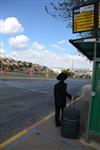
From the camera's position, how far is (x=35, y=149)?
24.4 ft

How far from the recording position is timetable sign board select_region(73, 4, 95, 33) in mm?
9000

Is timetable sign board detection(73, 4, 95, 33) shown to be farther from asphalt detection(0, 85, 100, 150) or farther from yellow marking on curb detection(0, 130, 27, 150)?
yellow marking on curb detection(0, 130, 27, 150)

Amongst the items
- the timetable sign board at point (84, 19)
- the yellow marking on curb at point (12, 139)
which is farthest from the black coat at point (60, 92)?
the timetable sign board at point (84, 19)

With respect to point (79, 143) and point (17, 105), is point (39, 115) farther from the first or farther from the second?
point (79, 143)

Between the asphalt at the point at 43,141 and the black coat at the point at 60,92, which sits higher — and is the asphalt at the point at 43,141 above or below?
below

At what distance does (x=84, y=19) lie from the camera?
9.06m

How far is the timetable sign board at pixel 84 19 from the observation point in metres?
9.00

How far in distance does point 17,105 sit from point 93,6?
22.2ft

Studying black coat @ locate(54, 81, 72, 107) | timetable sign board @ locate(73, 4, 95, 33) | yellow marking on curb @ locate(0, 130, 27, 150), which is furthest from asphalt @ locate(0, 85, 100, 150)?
timetable sign board @ locate(73, 4, 95, 33)

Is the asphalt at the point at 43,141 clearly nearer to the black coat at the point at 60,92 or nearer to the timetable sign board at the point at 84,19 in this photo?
the black coat at the point at 60,92

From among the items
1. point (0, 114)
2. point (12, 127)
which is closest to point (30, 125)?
point (12, 127)

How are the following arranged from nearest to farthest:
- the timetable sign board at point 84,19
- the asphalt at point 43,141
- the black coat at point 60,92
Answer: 1. the asphalt at point 43,141
2. the timetable sign board at point 84,19
3. the black coat at point 60,92

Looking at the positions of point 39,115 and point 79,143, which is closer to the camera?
point 79,143

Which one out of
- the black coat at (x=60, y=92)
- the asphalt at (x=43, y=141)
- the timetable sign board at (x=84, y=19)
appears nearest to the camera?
the asphalt at (x=43, y=141)
